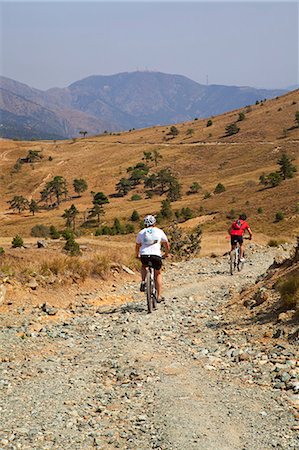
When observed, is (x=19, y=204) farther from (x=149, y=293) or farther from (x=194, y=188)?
(x=149, y=293)

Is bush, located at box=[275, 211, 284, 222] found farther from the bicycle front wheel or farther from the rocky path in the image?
the rocky path

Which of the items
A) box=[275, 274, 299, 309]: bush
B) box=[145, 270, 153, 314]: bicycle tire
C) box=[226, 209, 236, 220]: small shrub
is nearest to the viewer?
box=[275, 274, 299, 309]: bush

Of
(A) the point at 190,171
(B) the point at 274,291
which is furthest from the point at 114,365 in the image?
(A) the point at 190,171

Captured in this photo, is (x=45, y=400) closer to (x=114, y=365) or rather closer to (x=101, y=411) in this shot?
(x=101, y=411)

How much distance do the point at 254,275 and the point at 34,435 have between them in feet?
40.9

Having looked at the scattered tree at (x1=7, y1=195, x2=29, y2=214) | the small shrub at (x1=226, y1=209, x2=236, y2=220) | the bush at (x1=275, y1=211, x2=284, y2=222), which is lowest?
the scattered tree at (x1=7, y1=195, x2=29, y2=214)

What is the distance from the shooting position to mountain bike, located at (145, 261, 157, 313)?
11.1 meters

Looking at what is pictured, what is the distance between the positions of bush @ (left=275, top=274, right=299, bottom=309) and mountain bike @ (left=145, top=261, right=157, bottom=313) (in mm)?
2917

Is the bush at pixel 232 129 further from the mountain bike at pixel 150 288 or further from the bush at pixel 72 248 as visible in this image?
the mountain bike at pixel 150 288

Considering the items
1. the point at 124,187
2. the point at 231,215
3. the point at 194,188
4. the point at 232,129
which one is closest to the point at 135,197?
the point at 124,187

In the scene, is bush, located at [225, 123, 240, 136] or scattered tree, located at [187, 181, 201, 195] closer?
scattered tree, located at [187, 181, 201, 195]

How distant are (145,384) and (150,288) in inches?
169

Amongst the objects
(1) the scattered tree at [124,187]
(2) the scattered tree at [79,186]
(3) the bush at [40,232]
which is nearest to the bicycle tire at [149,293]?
(3) the bush at [40,232]

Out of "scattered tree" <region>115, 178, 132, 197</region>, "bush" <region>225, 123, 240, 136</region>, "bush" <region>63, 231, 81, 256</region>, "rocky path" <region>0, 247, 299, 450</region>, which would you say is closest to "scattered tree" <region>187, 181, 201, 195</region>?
"scattered tree" <region>115, 178, 132, 197</region>
